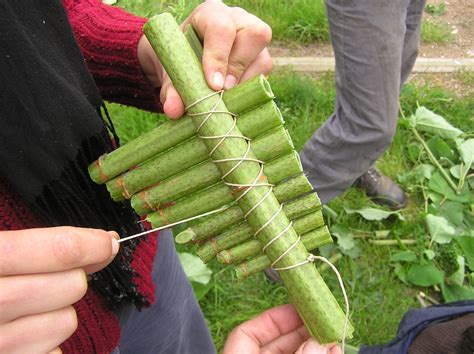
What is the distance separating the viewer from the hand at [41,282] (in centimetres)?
73

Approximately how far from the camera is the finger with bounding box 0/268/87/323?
0.73 m

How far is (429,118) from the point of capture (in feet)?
10.4

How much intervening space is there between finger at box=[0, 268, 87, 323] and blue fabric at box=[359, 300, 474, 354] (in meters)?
1.21

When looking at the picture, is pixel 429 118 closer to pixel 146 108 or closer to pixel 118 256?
pixel 146 108

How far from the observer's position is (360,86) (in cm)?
208

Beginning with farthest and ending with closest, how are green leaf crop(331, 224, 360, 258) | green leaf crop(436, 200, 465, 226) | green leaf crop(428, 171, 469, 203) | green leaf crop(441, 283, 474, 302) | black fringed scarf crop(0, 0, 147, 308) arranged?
green leaf crop(428, 171, 469, 203) < green leaf crop(436, 200, 465, 226) < green leaf crop(331, 224, 360, 258) < green leaf crop(441, 283, 474, 302) < black fringed scarf crop(0, 0, 147, 308)

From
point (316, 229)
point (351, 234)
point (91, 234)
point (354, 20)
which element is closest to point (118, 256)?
point (91, 234)

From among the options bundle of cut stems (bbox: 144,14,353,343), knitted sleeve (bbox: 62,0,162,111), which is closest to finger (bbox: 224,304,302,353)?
bundle of cut stems (bbox: 144,14,353,343)

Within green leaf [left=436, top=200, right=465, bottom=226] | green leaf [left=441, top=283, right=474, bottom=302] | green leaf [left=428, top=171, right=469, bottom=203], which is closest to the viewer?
green leaf [left=441, top=283, right=474, bottom=302]

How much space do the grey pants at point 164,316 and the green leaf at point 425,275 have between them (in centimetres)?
139

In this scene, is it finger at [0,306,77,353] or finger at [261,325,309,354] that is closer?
finger at [0,306,77,353]

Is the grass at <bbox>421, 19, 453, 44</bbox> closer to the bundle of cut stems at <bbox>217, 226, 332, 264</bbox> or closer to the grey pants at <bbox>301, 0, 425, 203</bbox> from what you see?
the grey pants at <bbox>301, 0, 425, 203</bbox>

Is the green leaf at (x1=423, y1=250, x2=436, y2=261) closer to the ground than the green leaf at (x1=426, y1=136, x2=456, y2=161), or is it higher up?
closer to the ground

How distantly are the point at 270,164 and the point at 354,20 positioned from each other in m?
1.13
